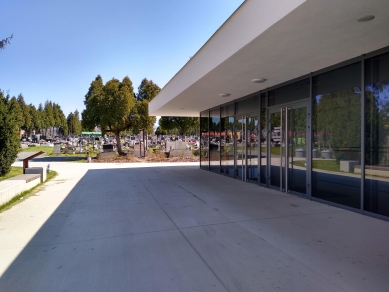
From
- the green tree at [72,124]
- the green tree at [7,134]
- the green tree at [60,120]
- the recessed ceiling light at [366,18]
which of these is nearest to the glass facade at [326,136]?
the recessed ceiling light at [366,18]

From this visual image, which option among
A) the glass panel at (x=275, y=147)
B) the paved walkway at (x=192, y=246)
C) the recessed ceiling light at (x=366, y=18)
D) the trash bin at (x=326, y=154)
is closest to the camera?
the paved walkway at (x=192, y=246)

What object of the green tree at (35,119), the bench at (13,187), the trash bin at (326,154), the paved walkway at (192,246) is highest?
the green tree at (35,119)

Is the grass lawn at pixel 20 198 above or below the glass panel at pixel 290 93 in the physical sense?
below

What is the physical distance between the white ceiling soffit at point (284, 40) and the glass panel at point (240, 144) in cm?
268

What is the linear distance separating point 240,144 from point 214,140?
3.07m

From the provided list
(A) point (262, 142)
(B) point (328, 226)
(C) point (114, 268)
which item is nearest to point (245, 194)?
(A) point (262, 142)

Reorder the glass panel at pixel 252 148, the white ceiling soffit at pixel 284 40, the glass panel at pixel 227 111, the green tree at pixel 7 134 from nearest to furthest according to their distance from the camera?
1. the white ceiling soffit at pixel 284 40
2. the glass panel at pixel 252 148
3. the green tree at pixel 7 134
4. the glass panel at pixel 227 111

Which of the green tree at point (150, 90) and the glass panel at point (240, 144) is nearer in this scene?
the glass panel at point (240, 144)

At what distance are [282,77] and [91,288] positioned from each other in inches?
268

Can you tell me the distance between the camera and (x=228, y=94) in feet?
34.7

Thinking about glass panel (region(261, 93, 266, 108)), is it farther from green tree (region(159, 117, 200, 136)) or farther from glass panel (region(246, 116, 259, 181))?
green tree (region(159, 117, 200, 136))

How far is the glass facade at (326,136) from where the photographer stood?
5809 mm

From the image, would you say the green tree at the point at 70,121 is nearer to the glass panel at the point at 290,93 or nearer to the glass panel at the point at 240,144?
the glass panel at the point at 240,144

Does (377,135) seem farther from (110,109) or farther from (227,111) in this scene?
(110,109)
